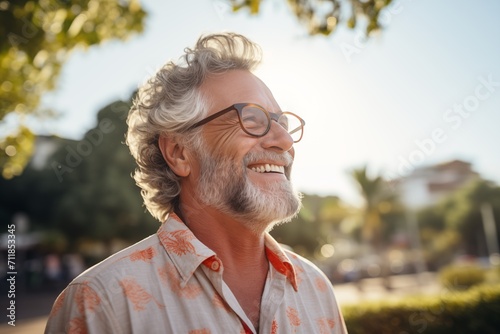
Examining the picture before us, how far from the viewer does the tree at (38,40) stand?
402cm

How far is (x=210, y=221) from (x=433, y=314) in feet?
22.1

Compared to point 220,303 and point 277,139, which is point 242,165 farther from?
point 220,303

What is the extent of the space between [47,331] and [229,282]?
0.80m

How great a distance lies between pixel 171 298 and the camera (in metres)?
1.71

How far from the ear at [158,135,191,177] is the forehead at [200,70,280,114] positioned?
0.94 ft

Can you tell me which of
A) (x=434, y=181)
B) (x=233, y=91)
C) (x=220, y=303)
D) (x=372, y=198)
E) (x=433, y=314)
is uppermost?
(x=233, y=91)

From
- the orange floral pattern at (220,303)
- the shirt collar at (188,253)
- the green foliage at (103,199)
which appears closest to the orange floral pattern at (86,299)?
the shirt collar at (188,253)

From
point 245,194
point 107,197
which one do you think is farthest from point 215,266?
point 107,197

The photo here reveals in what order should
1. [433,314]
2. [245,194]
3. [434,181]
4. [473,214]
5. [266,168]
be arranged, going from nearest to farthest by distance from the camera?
1. [245,194]
2. [266,168]
3. [433,314]
4. [473,214]
5. [434,181]

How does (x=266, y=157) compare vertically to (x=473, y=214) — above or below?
above

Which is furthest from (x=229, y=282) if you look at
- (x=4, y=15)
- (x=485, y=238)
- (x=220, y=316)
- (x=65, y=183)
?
(x=485, y=238)

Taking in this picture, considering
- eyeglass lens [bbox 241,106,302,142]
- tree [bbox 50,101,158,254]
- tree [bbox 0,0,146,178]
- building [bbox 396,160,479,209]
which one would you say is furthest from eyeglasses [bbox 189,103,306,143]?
building [bbox 396,160,479,209]

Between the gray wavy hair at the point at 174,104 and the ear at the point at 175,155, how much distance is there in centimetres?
4

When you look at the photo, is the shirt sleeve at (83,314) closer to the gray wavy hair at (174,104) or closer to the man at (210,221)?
the man at (210,221)
